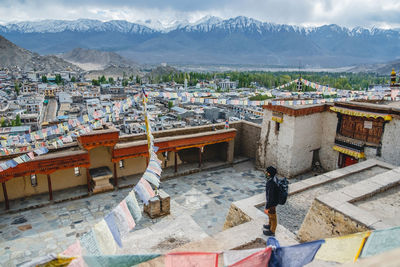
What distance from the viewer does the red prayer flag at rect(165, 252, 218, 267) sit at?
3613mm

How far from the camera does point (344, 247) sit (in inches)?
136

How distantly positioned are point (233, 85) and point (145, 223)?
13868cm

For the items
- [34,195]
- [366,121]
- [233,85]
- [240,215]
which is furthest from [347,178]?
[233,85]

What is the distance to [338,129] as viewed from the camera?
1383cm

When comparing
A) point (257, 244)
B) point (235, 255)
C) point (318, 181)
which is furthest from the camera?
point (318, 181)

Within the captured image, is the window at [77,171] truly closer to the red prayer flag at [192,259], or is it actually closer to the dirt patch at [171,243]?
the dirt patch at [171,243]

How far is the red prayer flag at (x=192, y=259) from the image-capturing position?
11.9 feet

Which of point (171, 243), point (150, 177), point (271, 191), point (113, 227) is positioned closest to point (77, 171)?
point (171, 243)

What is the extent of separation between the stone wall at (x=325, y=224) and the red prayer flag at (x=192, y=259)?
380 centimetres

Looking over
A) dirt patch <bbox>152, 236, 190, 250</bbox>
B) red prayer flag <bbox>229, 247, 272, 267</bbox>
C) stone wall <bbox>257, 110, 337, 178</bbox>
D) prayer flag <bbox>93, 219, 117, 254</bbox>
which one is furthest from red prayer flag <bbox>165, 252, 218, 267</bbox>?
stone wall <bbox>257, 110, 337, 178</bbox>

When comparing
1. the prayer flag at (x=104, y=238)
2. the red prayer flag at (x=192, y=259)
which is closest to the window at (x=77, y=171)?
the prayer flag at (x=104, y=238)

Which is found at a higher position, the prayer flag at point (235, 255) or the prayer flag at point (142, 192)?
the prayer flag at point (235, 255)

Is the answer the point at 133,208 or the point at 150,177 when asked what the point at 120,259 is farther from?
the point at 150,177

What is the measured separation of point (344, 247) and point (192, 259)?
6.18ft
